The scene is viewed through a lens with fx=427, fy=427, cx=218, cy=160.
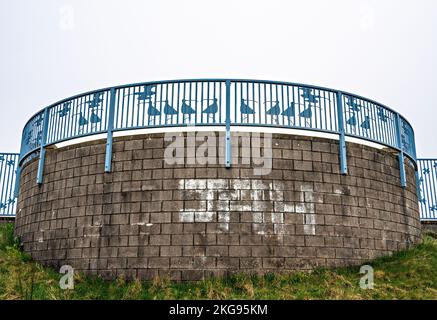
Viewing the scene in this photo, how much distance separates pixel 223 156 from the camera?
319 inches

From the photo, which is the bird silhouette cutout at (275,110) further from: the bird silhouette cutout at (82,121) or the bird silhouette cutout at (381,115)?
the bird silhouette cutout at (82,121)

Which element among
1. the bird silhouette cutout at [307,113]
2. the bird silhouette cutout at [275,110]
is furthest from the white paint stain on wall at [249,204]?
the bird silhouette cutout at [307,113]

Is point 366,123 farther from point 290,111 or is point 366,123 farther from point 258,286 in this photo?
point 258,286

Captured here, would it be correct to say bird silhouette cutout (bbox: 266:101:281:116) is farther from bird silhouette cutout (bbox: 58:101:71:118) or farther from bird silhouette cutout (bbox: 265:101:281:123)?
bird silhouette cutout (bbox: 58:101:71:118)

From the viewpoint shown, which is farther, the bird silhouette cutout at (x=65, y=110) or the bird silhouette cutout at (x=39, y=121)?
the bird silhouette cutout at (x=39, y=121)

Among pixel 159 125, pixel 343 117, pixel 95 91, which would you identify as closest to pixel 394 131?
pixel 343 117

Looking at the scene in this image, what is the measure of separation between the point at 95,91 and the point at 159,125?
6.06 feet

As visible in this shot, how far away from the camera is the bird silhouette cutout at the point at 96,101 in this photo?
9102 mm

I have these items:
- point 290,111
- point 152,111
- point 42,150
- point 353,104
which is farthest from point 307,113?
point 42,150

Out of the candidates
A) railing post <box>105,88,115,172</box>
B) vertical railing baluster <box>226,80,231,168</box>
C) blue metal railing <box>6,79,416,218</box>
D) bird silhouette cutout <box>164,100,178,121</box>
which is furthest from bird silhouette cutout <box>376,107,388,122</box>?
railing post <box>105,88,115,172</box>

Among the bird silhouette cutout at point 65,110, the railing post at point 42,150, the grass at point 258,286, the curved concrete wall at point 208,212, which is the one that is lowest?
the grass at point 258,286

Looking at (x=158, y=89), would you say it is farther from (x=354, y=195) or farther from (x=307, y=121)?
(x=354, y=195)

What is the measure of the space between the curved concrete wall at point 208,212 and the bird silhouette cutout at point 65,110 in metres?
1.02

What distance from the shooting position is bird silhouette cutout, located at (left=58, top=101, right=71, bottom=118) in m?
9.46
